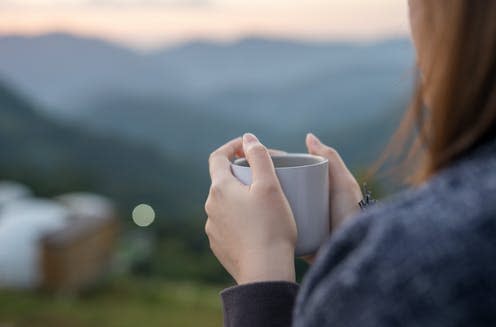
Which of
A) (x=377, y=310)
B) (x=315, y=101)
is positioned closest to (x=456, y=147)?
(x=377, y=310)

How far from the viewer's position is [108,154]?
154 inches

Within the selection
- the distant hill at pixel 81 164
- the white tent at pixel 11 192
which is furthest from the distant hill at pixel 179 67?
the white tent at pixel 11 192

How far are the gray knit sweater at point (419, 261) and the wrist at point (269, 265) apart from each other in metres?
0.10

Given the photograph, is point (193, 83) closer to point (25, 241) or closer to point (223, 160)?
point (25, 241)

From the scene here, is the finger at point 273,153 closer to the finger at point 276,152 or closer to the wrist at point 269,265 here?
the finger at point 276,152

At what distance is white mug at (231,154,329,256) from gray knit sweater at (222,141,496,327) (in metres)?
0.19

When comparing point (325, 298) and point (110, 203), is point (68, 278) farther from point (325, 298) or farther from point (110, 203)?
point (325, 298)

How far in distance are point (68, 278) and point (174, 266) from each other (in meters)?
0.88

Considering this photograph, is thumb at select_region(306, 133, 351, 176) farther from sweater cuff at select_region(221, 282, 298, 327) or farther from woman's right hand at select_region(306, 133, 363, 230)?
sweater cuff at select_region(221, 282, 298, 327)

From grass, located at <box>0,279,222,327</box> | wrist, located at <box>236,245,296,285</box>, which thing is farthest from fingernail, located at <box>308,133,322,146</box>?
grass, located at <box>0,279,222,327</box>

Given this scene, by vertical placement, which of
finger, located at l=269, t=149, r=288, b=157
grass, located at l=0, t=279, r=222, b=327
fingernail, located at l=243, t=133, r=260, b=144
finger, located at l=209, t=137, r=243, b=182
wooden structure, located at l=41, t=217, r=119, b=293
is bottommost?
grass, located at l=0, t=279, r=222, b=327

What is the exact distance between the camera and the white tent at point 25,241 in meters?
2.79

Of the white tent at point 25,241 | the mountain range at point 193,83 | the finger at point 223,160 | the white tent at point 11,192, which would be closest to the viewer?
the finger at point 223,160

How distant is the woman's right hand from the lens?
64 cm
